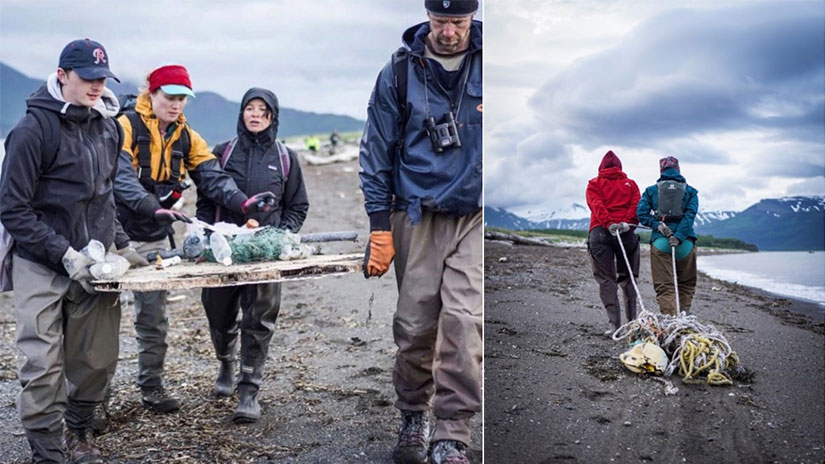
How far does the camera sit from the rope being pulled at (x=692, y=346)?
11.9 ft

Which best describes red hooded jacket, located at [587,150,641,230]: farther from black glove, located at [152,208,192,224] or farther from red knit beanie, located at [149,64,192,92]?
red knit beanie, located at [149,64,192,92]

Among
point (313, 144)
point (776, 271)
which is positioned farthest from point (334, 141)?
point (776, 271)

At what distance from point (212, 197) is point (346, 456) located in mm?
1742

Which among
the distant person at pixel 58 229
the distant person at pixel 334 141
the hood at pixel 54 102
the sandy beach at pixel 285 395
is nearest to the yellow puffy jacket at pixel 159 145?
the distant person at pixel 58 229

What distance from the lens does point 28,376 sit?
4.51 meters

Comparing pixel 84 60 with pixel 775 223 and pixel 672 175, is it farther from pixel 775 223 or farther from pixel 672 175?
pixel 775 223

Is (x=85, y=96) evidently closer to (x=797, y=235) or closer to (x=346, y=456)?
(x=346, y=456)

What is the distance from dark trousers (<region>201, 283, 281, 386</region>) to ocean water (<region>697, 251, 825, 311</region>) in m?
2.71

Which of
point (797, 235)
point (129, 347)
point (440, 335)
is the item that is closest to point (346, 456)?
point (440, 335)

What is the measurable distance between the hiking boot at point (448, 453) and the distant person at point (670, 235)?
119cm

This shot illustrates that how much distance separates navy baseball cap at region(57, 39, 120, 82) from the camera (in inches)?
180

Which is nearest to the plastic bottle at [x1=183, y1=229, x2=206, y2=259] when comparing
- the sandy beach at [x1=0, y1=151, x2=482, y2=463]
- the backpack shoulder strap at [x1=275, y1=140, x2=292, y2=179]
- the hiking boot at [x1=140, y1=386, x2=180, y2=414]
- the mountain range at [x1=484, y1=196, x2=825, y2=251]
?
the backpack shoulder strap at [x1=275, y1=140, x2=292, y2=179]

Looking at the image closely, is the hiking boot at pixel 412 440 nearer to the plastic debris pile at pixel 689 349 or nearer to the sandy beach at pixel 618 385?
the sandy beach at pixel 618 385

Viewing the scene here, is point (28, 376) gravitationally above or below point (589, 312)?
below
